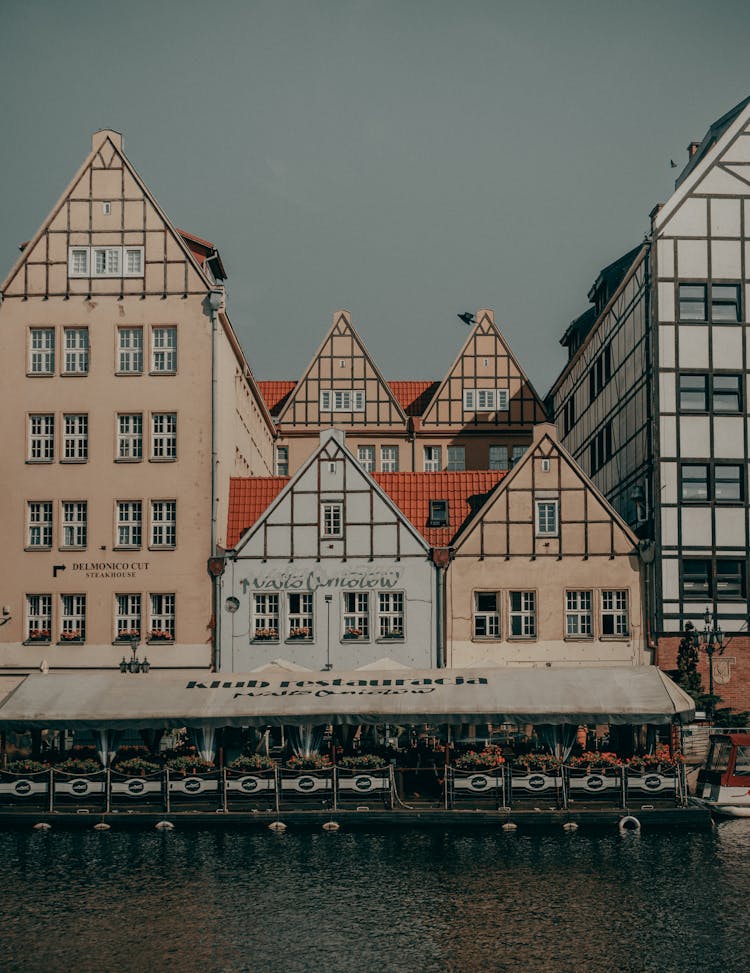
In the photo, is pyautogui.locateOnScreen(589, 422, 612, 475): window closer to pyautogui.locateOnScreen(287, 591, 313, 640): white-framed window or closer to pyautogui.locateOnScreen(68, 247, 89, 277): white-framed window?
pyautogui.locateOnScreen(287, 591, 313, 640): white-framed window

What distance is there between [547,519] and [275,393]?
28.6m

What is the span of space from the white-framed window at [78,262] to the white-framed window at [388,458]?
22372 millimetres

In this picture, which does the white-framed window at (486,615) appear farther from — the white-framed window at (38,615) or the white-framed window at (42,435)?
the white-framed window at (42,435)

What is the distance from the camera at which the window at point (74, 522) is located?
48.2 m

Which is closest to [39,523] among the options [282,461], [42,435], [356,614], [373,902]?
[42,435]

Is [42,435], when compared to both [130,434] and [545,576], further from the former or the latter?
[545,576]

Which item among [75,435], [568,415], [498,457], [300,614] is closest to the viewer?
[300,614]

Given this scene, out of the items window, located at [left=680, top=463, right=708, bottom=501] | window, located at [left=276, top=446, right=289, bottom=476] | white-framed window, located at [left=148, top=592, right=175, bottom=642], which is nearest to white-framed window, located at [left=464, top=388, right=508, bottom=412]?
window, located at [left=276, top=446, right=289, bottom=476]

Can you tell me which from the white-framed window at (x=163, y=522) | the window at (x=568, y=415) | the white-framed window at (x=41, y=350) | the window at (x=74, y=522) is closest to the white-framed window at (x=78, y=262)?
the white-framed window at (x=41, y=350)

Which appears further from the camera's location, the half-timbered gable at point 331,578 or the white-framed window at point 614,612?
the white-framed window at point 614,612

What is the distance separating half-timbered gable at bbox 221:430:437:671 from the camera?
46.7m

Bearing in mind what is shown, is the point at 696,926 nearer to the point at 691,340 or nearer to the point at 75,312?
the point at 691,340

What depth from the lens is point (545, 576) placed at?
47.2 m

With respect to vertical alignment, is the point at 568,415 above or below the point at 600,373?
below
